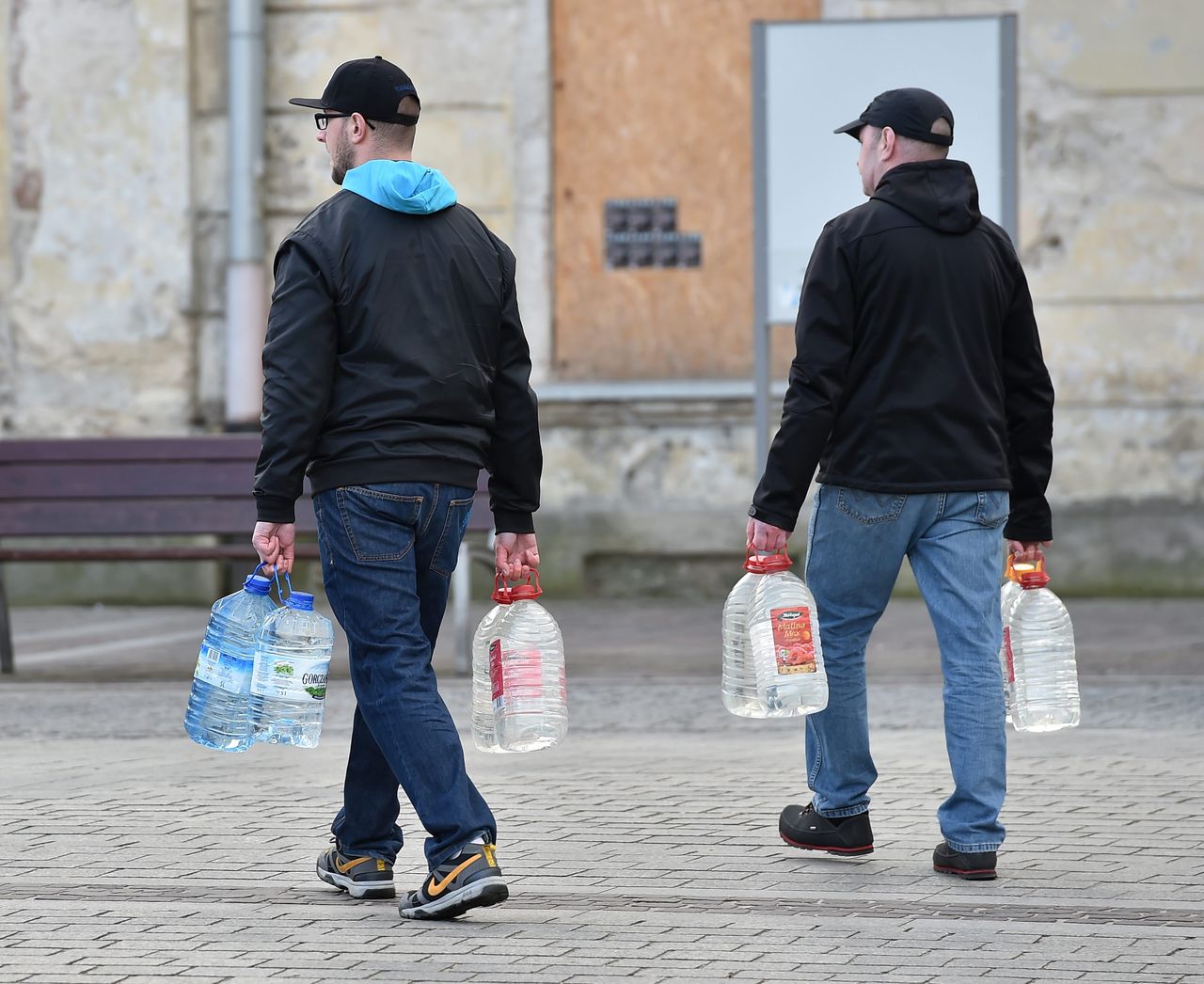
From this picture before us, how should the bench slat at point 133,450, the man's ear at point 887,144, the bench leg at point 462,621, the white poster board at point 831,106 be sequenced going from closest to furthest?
the man's ear at point 887,144
the bench leg at point 462,621
the white poster board at point 831,106
the bench slat at point 133,450

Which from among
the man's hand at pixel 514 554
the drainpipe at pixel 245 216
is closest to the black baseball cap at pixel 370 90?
the man's hand at pixel 514 554

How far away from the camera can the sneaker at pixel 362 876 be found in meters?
4.45

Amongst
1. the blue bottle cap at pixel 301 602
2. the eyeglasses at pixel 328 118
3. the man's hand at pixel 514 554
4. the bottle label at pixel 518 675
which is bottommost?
the bottle label at pixel 518 675

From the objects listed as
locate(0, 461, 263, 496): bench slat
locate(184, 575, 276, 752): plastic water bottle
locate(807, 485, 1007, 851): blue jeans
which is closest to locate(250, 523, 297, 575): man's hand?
locate(184, 575, 276, 752): plastic water bottle

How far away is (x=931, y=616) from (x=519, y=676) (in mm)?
964

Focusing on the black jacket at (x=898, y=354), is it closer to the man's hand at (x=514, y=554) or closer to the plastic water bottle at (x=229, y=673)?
the man's hand at (x=514, y=554)

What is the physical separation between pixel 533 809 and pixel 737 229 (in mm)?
6360

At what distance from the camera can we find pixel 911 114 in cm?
472

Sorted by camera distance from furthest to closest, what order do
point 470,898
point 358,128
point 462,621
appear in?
point 462,621 < point 358,128 < point 470,898

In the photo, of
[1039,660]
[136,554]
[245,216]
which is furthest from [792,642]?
[245,216]

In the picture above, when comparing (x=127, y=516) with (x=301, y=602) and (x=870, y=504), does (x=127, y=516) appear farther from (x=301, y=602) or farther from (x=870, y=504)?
(x=870, y=504)

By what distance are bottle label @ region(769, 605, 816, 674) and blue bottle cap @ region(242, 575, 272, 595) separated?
1.15 metres

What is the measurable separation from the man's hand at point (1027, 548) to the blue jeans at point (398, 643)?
58.6 inches

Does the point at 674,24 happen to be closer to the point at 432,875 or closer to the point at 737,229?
→ the point at 737,229
